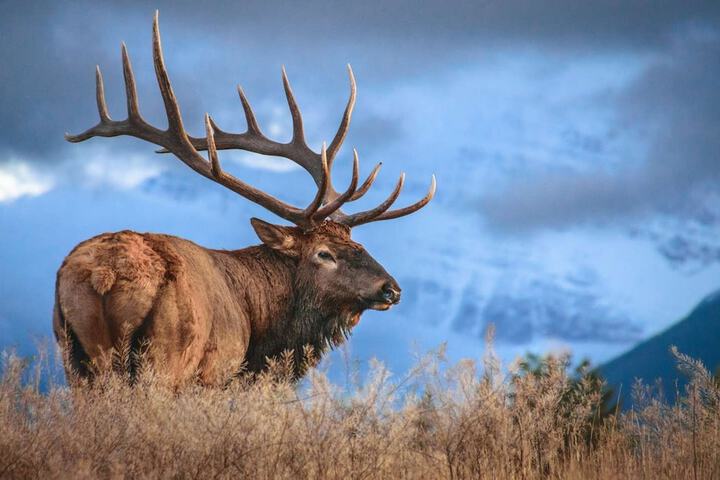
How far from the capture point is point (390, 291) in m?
9.28

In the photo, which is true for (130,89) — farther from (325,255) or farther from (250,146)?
(325,255)

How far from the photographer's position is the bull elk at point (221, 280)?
747cm

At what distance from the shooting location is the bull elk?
7469mm

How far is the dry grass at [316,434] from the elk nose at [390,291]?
7.29 ft

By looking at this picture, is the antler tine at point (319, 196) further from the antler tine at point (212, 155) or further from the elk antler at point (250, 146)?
the antler tine at point (212, 155)

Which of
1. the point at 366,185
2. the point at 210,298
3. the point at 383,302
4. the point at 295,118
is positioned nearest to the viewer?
the point at 210,298

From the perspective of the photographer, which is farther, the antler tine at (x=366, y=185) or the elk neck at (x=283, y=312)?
the antler tine at (x=366, y=185)

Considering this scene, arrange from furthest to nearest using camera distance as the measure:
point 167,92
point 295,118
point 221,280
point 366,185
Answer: point 295,118 → point 366,185 → point 167,92 → point 221,280

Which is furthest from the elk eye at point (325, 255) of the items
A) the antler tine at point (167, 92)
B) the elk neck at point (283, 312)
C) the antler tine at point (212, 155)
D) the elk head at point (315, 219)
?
the antler tine at point (167, 92)

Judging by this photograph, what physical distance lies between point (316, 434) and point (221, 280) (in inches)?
127

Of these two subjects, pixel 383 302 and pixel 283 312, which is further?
pixel 283 312

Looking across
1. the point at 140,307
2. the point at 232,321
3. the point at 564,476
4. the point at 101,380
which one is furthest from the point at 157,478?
the point at 232,321

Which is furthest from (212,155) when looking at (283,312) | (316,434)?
(316,434)

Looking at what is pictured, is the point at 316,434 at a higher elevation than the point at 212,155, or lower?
lower
